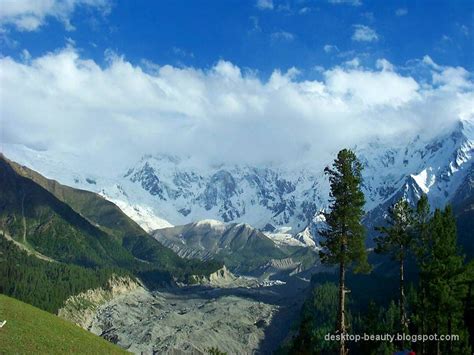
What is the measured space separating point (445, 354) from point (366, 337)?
1050cm

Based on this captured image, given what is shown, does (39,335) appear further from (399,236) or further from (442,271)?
(442,271)

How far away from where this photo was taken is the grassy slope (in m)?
62.4

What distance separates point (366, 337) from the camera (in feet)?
244

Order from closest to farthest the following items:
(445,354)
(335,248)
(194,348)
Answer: (335,248)
(445,354)
(194,348)

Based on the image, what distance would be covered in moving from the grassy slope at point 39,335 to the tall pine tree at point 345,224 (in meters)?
35.6

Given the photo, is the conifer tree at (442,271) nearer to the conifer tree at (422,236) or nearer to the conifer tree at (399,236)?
the conifer tree at (422,236)

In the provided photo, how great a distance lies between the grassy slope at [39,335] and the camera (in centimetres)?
6244

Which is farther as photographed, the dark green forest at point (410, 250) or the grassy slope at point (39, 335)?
the grassy slope at point (39, 335)

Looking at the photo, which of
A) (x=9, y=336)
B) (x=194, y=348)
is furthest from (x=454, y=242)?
(x=194, y=348)

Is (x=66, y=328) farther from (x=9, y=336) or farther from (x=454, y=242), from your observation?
(x=454, y=242)

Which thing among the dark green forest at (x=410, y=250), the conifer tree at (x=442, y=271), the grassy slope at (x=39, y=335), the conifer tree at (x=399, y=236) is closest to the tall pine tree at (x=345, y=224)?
the dark green forest at (x=410, y=250)

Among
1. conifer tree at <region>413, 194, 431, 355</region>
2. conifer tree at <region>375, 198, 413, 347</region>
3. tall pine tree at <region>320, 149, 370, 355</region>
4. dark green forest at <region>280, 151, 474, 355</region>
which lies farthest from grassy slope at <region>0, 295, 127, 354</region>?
conifer tree at <region>413, 194, 431, 355</region>

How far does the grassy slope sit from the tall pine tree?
35593mm

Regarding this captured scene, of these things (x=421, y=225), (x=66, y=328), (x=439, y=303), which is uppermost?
(x=421, y=225)
